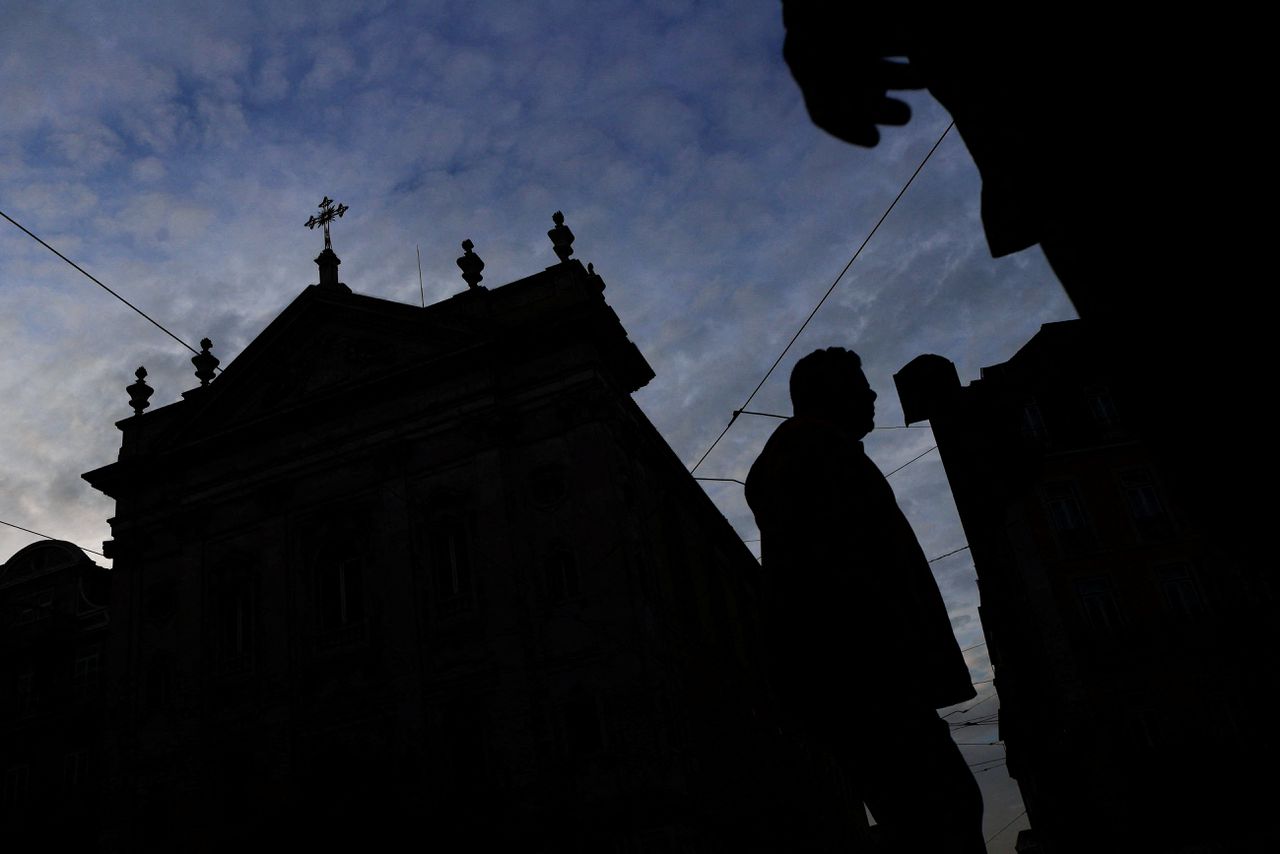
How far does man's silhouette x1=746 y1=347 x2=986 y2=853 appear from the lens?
2.33m

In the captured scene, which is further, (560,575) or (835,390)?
(560,575)

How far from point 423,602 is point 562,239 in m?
9.69

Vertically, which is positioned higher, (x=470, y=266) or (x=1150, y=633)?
(x=470, y=266)

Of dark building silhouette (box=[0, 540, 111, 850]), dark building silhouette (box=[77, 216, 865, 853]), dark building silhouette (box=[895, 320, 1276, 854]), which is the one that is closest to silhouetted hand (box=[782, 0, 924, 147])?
dark building silhouette (box=[895, 320, 1276, 854])

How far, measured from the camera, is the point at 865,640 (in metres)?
2.40

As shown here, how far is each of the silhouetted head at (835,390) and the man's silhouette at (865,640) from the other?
197 millimetres

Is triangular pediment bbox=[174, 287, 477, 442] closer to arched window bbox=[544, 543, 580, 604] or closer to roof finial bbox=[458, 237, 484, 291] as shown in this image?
roof finial bbox=[458, 237, 484, 291]

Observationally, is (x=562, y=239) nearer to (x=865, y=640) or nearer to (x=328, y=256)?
(x=328, y=256)

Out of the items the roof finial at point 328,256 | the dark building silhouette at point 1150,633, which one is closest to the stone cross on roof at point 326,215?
the roof finial at point 328,256

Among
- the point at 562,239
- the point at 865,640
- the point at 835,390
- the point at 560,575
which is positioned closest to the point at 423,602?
the point at 560,575

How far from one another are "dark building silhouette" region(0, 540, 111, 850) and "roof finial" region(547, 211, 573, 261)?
20.4m

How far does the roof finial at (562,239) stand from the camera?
22922mm

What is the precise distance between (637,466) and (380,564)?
20.6 ft

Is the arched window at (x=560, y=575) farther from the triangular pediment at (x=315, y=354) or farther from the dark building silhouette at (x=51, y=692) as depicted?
the dark building silhouette at (x=51, y=692)
